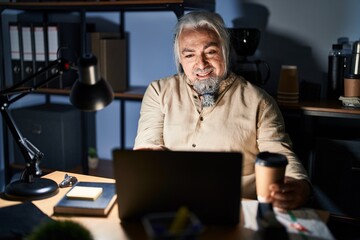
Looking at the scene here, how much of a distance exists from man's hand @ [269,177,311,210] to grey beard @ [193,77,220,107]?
24.9 inches

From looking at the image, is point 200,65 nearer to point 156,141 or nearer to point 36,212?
point 156,141

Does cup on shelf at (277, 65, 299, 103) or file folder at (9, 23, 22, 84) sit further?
file folder at (9, 23, 22, 84)

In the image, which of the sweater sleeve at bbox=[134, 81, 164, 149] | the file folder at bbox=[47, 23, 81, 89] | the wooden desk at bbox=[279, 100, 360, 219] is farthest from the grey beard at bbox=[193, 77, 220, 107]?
the file folder at bbox=[47, 23, 81, 89]

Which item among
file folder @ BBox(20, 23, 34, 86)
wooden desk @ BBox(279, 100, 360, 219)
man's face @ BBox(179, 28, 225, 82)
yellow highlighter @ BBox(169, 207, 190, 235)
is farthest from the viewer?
file folder @ BBox(20, 23, 34, 86)

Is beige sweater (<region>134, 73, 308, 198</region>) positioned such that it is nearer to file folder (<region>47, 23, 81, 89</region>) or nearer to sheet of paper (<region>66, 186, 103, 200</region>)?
sheet of paper (<region>66, 186, 103, 200</region>)

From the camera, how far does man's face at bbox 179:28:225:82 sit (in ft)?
5.95

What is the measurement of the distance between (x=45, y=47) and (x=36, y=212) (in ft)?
4.89

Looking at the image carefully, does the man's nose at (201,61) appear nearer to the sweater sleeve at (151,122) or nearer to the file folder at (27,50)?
the sweater sleeve at (151,122)

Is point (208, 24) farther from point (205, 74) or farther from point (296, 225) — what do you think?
point (296, 225)

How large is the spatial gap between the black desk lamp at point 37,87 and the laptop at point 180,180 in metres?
0.23

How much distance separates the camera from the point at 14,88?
1333mm

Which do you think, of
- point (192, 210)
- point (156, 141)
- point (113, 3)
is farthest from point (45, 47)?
point (192, 210)

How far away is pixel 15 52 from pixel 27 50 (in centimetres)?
9

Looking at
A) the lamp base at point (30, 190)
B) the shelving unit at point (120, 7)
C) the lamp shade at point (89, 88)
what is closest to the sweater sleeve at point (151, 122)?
the shelving unit at point (120, 7)
